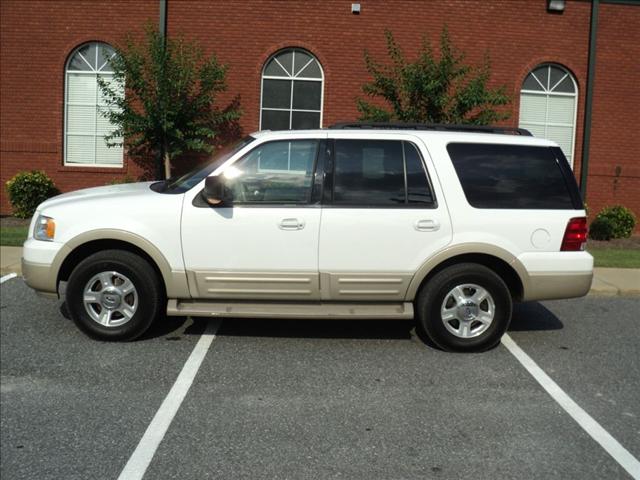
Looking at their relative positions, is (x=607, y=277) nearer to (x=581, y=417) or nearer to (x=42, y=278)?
(x=581, y=417)

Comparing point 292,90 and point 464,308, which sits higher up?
point 292,90

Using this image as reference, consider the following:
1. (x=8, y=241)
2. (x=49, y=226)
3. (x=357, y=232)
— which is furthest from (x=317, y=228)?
(x=8, y=241)

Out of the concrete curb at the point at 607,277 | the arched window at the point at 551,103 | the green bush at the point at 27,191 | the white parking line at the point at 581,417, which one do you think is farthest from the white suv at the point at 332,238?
the arched window at the point at 551,103

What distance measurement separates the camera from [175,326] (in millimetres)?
6641

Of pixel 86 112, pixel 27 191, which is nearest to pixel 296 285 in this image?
pixel 27 191

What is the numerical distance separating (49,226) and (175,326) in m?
1.47

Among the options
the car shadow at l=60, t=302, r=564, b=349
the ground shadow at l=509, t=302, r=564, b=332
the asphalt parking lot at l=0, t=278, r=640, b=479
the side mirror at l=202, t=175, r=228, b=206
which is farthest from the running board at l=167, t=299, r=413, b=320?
the ground shadow at l=509, t=302, r=564, b=332

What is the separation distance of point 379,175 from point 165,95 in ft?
24.7

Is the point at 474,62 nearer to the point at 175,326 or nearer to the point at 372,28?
the point at 372,28

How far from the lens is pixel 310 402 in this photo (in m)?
4.75

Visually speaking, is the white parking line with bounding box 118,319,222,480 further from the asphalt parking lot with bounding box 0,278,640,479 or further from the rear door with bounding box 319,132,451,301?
the rear door with bounding box 319,132,451,301

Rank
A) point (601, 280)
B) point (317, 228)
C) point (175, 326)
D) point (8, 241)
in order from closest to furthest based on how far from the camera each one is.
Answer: point (317, 228)
point (175, 326)
point (601, 280)
point (8, 241)

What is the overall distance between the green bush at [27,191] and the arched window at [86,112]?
864mm

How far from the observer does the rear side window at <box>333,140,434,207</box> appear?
5980mm
